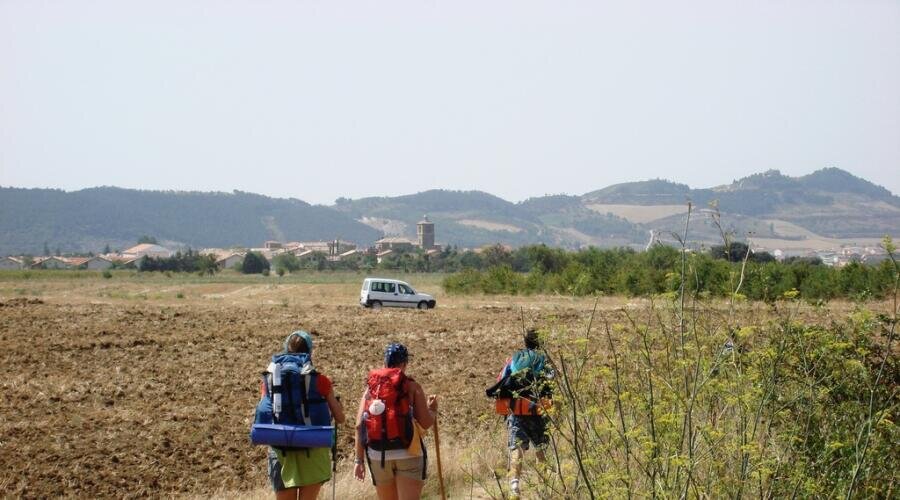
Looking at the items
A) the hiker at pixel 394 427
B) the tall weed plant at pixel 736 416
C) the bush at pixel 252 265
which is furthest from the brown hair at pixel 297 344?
the bush at pixel 252 265

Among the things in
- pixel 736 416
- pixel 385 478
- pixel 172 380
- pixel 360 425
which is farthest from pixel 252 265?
pixel 736 416

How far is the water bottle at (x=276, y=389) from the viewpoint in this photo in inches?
287

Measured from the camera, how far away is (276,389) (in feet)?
24.0

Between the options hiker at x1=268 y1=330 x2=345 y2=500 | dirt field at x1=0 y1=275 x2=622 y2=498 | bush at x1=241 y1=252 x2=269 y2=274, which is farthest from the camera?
bush at x1=241 y1=252 x2=269 y2=274

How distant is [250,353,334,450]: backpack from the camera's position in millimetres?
7281

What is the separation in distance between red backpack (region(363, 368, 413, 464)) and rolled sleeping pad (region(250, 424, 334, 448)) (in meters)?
0.40

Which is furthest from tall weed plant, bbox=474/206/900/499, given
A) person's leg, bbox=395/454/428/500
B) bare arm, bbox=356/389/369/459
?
bare arm, bbox=356/389/369/459

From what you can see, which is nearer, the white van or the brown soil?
the brown soil

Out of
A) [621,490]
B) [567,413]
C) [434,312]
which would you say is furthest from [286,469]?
[434,312]

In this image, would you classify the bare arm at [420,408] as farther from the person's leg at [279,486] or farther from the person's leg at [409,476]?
the person's leg at [279,486]

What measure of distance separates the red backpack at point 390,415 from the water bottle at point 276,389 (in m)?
0.69

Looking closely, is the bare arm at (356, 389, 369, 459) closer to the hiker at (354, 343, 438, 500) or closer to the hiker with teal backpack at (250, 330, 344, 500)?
the hiker at (354, 343, 438, 500)

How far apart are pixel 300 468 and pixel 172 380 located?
40.9 feet

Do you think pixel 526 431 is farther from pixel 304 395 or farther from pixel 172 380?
pixel 172 380
